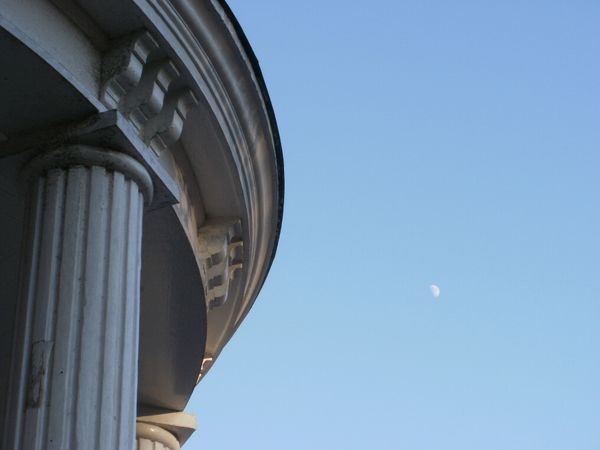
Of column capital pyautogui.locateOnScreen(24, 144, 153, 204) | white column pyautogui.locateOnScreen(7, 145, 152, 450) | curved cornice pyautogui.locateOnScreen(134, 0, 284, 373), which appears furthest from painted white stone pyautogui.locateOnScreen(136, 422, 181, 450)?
column capital pyautogui.locateOnScreen(24, 144, 153, 204)

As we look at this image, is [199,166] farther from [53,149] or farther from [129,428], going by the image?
[129,428]

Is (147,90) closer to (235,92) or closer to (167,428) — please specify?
(235,92)

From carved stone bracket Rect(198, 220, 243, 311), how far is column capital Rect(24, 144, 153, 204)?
10.2ft

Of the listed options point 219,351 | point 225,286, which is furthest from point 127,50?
point 219,351

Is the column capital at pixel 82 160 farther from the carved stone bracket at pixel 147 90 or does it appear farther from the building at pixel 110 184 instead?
the carved stone bracket at pixel 147 90

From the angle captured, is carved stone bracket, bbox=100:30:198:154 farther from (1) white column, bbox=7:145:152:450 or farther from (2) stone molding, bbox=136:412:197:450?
(2) stone molding, bbox=136:412:197:450

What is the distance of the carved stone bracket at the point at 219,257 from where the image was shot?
46.3 feet

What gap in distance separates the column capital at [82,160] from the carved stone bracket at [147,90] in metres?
0.61

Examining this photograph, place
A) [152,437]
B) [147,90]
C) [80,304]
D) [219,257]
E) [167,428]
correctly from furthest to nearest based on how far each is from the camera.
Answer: [167,428] → [152,437] → [219,257] → [147,90] → [80,304]

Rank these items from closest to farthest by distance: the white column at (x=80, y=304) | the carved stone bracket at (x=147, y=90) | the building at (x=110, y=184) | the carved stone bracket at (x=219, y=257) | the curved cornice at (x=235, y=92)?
the white column at (x=80, y=304) → the building at (x=110, y=184) → the carved stone bracket at (x=147, y=90) → the curved cornice at (x=235, y=92) → the carved stone bracket at (x=219, y=257)

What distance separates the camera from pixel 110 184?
10828 millimetres

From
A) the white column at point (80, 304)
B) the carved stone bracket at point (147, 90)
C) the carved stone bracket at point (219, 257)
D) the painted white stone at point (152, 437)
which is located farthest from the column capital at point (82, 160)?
the painted white stone at point (152, 437)

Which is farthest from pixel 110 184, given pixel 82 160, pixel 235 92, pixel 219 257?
pixel 219 257

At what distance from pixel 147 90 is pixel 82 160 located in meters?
1.24
